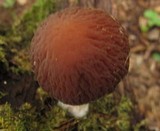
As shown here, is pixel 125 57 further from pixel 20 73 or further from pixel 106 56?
pixel 20 73

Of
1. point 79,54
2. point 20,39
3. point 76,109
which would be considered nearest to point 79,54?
point 79,54

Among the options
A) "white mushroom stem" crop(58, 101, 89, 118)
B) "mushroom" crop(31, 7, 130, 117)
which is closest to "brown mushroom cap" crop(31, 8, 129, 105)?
"mushroom" crop(31, 7, 130, 117)

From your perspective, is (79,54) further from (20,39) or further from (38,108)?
(20,39)

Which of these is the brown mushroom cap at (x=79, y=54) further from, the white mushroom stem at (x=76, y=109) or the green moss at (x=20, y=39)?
the green moss at (x=20, y=39)

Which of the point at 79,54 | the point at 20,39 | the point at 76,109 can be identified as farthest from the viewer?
the point at 20,39

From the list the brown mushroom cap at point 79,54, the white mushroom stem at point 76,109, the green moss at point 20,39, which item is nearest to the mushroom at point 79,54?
the brown mushroom cap at point 79,54

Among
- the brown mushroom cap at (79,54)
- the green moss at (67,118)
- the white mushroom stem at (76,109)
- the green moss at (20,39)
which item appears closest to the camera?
the brown mushroom cap at (79,54)
